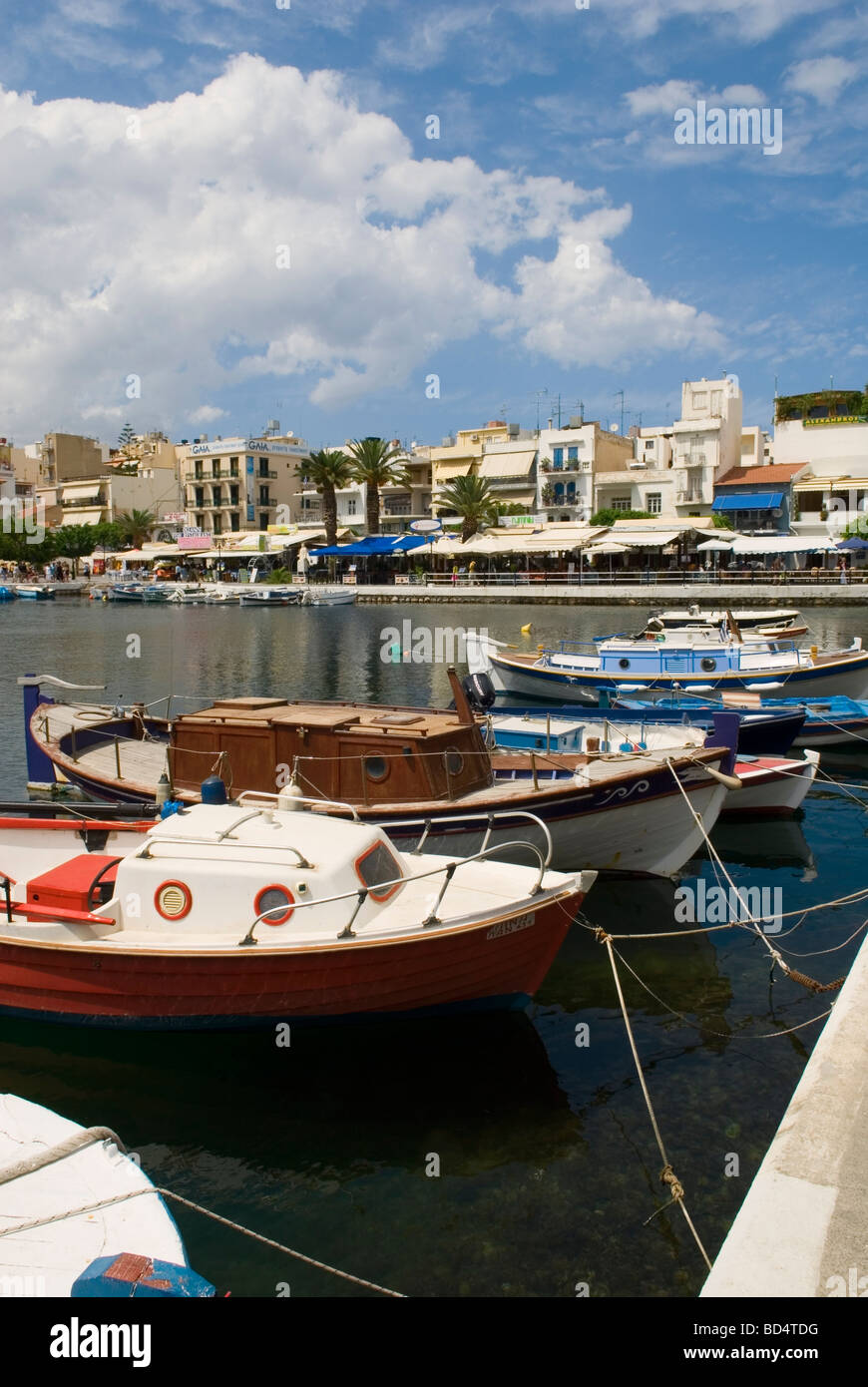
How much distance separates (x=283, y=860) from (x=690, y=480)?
77.2 m

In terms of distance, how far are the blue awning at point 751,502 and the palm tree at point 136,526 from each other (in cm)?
6618

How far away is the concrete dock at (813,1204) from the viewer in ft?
14.5

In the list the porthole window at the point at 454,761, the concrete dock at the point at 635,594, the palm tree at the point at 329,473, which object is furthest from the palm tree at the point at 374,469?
the porthole window at the point at 454,761

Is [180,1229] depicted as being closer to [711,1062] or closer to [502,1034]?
[502,1034]

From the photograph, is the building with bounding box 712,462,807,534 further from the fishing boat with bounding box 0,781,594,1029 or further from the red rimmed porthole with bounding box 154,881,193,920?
the red rimmed porthole with bounding box 154,881,193,920

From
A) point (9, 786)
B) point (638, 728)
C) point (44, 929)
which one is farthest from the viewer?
point (9, 786)

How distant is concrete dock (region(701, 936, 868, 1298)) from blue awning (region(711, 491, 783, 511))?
7355 centimetres

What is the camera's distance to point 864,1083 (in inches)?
238

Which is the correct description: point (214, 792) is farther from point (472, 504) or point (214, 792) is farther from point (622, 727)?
point (472, 504)

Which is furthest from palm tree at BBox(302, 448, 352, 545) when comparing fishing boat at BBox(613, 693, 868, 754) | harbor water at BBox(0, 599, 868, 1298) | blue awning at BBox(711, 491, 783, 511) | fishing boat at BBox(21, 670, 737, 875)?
harbor water at BBox(0, 599, 868, 1298)

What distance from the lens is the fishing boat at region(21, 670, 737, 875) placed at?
1299 cm

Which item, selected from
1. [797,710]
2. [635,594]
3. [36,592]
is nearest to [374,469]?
[635,594]

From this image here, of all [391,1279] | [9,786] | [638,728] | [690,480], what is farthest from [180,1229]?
[690,480]

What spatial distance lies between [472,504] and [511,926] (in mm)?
77871
